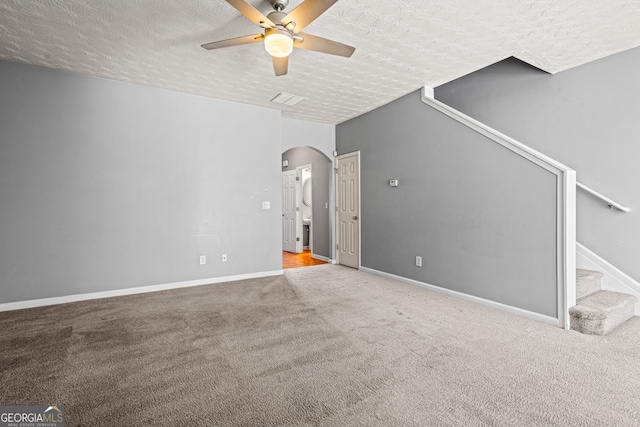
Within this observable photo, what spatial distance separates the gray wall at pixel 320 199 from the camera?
21.2 ft

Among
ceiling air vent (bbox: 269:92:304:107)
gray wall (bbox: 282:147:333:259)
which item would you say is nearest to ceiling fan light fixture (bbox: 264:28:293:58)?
ceiling air vent (bbox: 269:92:304:107)

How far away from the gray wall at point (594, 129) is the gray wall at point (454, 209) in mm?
896

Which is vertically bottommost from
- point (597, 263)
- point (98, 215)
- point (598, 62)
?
point (597, 263)

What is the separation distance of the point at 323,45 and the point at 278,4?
17.6 inches

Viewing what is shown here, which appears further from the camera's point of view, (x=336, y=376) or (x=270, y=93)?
(x=270, y=93)

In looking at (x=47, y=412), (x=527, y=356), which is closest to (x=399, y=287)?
(x=527, y=356)

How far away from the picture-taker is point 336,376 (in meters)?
2.06

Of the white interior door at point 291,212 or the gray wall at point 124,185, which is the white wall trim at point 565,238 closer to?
the gray wall at point 124,185

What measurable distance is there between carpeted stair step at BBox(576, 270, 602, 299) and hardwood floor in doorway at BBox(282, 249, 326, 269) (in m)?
4.15

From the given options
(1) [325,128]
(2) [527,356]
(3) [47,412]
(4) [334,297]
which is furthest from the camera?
(1) [325,128]

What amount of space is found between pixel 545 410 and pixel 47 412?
9.12 feet

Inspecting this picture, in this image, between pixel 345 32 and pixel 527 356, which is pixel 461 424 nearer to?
pixel 527 356

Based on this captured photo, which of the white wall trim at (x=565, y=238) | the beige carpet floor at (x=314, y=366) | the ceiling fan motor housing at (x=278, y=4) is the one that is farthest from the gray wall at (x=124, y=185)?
the white wall trim at (x=565, y=238)

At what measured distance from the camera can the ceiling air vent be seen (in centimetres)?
445
